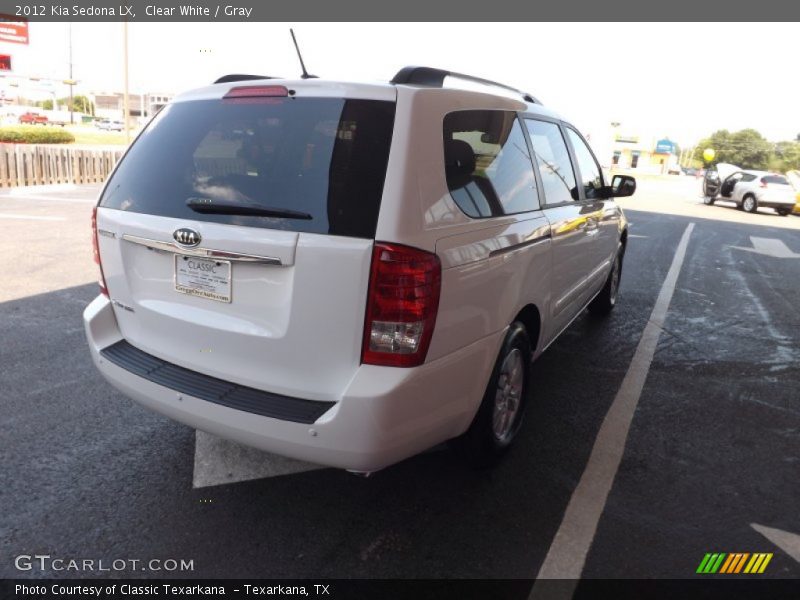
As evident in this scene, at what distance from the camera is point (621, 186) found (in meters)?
5.40

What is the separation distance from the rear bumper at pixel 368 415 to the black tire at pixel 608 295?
3848mm

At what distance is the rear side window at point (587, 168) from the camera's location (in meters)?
4.68

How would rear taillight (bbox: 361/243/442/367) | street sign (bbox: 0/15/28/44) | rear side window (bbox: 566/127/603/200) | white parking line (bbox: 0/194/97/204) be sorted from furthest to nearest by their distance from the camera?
street sign (bbox: 0/15/28/44)
white parking line (bbox: 0/194/97/204)
rear side window (bbox: 566/127/603/200)
rear taillight (bbox: 361/243/442/367)

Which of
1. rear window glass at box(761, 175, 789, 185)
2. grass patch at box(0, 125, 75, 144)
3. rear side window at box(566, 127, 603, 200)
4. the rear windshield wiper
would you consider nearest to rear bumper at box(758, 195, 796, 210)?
rear window glass at box(761, 175, 789, 185)

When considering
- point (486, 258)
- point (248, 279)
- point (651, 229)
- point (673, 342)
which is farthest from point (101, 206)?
point (651, 229)

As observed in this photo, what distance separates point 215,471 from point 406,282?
1577 millimetres

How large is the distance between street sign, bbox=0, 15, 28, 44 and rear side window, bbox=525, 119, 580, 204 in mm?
32624

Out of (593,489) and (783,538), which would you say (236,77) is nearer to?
(593,489)

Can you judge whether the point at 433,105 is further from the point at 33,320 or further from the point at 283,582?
the point at 33,320

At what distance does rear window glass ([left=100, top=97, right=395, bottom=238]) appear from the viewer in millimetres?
2322

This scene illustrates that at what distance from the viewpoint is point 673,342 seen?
18.9ft

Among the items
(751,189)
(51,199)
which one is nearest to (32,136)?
(51,199)

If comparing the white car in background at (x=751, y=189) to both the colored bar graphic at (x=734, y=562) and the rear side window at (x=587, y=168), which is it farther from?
the colored bar graphic at (x=734, y=562)

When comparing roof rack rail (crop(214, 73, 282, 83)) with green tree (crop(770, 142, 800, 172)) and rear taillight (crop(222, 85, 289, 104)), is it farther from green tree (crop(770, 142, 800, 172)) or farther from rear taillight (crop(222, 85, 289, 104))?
green tree (crop(770, 142, 800, 172))
